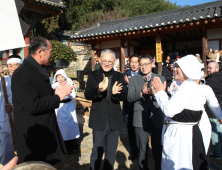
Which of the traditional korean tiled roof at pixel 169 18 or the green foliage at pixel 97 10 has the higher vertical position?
the green foliage at pixel 97 10

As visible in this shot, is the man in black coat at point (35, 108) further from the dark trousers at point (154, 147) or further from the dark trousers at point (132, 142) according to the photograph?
the dark trousers at point (132, 142)

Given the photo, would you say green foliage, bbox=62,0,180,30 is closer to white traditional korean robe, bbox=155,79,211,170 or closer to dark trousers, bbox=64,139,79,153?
dark trousers, bbox=64,139,79,153

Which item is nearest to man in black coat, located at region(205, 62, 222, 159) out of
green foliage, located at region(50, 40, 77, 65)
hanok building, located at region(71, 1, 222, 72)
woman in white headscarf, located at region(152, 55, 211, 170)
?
woman in white headscarf, located at region(152, 55, 211, 170)

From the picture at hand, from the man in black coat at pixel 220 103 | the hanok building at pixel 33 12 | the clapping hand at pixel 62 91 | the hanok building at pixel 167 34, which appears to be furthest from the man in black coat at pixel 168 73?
the hanok building at pixel 33 12

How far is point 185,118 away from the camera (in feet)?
6.52

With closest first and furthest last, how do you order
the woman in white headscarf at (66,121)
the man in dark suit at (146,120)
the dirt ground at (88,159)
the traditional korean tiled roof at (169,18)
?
the man in dark suit at (146,120) < the dirt ground at (88,159) < the woman in white headscarf at (66,121) < the traditional korean tiled roof at (169,18)

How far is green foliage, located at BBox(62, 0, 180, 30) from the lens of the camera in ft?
66.0

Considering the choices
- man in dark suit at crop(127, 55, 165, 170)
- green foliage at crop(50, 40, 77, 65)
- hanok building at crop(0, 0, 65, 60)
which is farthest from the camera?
green foliage at crop(50, 40, 77, 65)

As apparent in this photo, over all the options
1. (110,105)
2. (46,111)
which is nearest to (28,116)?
(46,111)

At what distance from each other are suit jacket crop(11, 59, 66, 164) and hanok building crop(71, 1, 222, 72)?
6.92 meters

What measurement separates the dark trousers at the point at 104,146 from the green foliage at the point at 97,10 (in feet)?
63.1

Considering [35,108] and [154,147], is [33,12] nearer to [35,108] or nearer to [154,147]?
[35,108]

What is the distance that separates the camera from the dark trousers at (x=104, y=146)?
2.41 m

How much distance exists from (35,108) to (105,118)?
1072 mm
